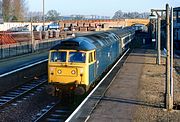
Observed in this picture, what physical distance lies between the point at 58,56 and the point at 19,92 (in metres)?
4.29

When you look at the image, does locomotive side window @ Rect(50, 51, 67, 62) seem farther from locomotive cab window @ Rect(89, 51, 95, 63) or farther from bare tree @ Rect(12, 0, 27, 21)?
bare tree @ Rect(12, 0, 27, 21)

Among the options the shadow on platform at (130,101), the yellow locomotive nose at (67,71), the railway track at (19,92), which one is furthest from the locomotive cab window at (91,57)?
the railway track at (19,92)

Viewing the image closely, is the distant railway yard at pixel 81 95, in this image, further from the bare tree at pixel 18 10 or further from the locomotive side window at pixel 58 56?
the bare tree at pixel 18 10

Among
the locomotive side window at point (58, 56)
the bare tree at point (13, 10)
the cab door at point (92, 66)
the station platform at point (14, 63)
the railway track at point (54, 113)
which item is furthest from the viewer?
the bare tree at point (13, 10)

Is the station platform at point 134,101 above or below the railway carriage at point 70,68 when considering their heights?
below

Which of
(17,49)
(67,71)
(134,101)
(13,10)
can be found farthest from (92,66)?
(13,10)

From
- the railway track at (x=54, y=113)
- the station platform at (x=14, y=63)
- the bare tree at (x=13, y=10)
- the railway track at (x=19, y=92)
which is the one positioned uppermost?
the bare tree at (x=13, y=10)

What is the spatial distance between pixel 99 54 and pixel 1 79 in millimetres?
5825

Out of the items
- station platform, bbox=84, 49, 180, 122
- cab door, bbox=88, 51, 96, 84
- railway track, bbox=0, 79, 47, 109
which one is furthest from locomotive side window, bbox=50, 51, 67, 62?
railway track, bbox=0, 79, 47, 109

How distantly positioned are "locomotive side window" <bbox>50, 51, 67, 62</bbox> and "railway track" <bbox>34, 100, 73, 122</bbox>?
1.94 metres

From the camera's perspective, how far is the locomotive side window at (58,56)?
1530 centimetres

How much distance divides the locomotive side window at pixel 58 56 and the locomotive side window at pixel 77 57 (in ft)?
0.97

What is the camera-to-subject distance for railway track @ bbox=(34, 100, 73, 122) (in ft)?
43.7

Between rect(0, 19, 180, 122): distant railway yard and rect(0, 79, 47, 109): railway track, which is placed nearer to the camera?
rect(0, 19, 180, 122): distant railway yard
